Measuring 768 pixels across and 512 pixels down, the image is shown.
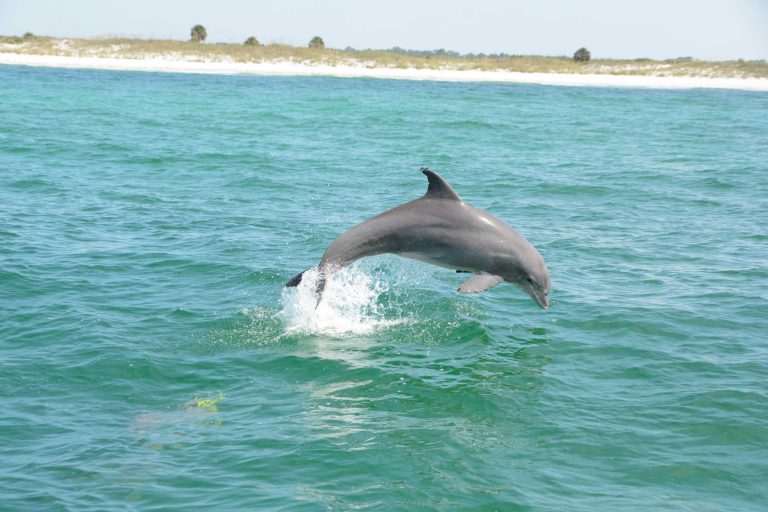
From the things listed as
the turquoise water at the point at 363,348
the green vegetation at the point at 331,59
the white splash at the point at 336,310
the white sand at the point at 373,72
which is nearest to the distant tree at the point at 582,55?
the green vegetation at the point at 331,59

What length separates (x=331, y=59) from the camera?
346 feet

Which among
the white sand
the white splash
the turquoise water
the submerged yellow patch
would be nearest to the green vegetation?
the white sand

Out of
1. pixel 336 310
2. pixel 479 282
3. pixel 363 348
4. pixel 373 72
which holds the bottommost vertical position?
pixel 363 348

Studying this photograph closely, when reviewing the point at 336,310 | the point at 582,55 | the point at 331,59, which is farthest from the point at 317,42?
the point at 336,310

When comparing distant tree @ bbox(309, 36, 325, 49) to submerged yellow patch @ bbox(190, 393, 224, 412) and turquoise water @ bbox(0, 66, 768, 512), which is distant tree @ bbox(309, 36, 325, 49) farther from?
submerged yellow patch @ bbox(190, 393, 224, 412)

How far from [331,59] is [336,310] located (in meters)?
93.8

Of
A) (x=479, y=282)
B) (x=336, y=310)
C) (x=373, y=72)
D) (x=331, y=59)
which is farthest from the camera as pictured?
(x=331, y=59)

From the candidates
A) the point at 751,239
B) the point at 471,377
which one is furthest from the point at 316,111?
the point at 471,377

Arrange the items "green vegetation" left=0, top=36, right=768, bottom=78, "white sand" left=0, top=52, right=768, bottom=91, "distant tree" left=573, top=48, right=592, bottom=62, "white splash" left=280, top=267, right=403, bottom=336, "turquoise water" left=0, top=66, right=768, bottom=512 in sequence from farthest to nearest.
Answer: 1. "distant tree" left=573, top=48, right=592, bottom=62
2. "green vegetation" left=0, top=36, right=768, bottom=78
3. "white sand" left=0, top=52, right=768, bottom=91
4. "white splash" left=280, top=267, right=403, bottom=336
5. "turquoise water" left=0, top=66, right=768, bottom=512

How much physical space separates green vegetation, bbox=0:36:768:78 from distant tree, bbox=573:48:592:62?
2590 mm

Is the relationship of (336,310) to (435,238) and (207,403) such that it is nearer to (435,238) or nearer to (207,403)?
(435,238)

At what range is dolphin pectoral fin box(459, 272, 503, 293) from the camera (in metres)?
12.5

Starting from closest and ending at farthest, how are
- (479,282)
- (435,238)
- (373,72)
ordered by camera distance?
1. (435,238)
2. (479,282)
3. (373,72)

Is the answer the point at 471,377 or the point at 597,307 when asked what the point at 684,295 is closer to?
the point at 597,307
